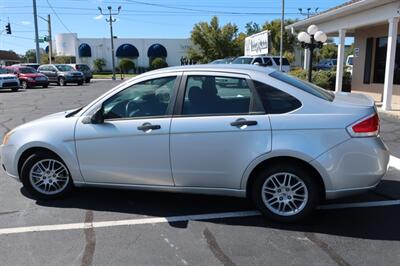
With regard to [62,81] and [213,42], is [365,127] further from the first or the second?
[213,42]

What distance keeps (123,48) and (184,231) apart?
56956 millimetres

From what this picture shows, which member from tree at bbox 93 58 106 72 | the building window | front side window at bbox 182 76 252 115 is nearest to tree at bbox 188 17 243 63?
tree at bbox 93 58 106 72

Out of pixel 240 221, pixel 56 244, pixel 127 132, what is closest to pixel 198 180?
pixel 240 221

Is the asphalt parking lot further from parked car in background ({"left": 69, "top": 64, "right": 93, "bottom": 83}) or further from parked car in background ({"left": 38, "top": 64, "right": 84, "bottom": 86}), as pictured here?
parked car in background ({"left": 69, "top": 64, "right": 93, "bottom": 83})

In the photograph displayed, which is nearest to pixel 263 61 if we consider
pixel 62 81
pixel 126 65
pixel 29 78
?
pixel 29 78

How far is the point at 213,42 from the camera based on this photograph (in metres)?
53.8

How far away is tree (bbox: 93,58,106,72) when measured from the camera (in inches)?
2314

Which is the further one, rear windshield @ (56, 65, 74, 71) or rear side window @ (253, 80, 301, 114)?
rear windshield @ (56, 65, 74, 71)

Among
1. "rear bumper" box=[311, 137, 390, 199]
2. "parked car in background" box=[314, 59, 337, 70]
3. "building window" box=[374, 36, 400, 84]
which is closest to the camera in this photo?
"rear bumper" box=[311, 137, 390, 199]

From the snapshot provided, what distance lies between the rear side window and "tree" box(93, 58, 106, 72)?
188 feet

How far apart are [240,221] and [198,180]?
2.10 feet

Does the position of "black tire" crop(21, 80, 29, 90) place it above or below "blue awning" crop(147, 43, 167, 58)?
below

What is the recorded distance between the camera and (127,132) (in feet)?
14.9

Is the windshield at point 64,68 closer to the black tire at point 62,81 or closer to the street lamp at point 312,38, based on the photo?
the black tire at point 62,81
